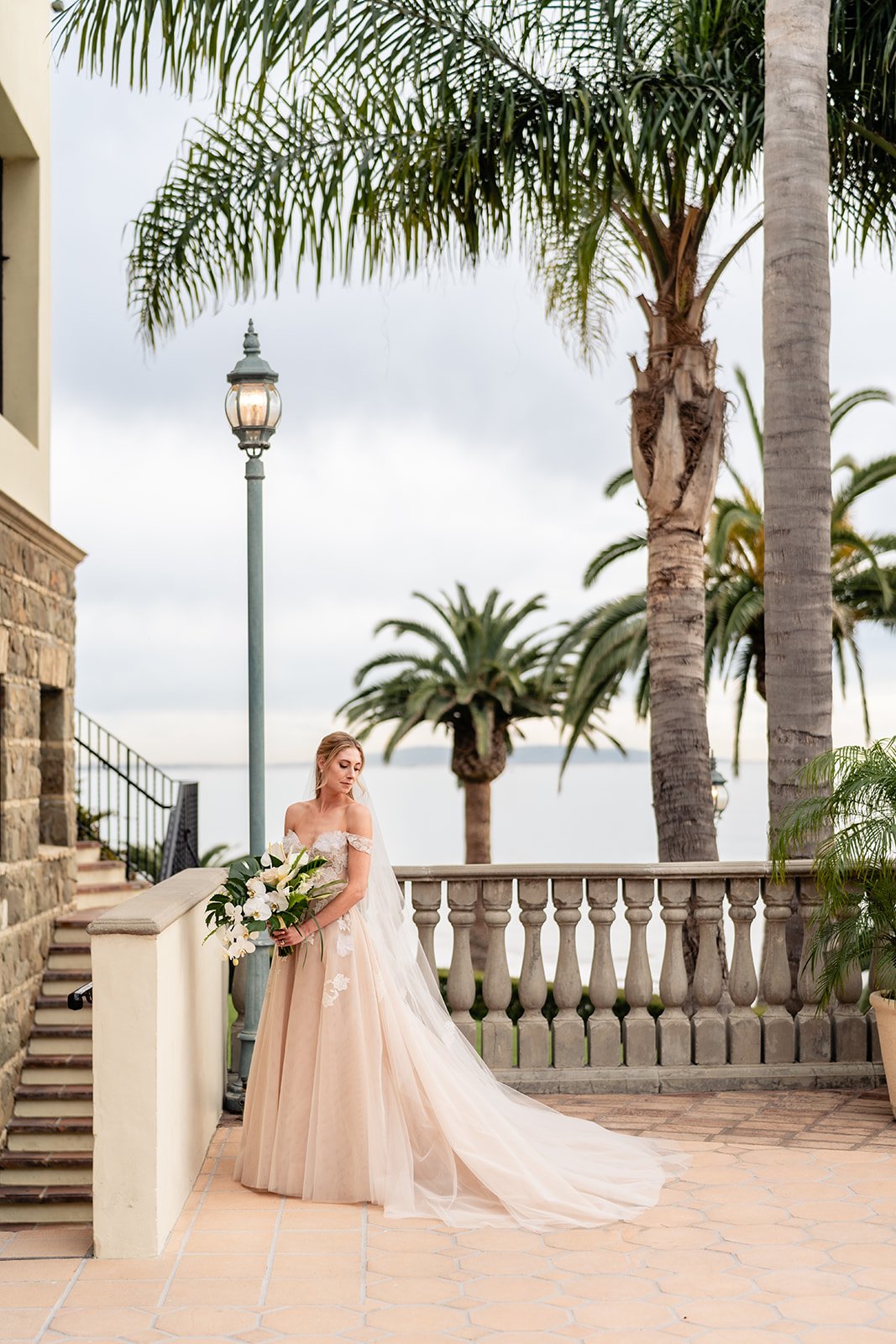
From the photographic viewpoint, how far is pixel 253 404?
8156 mm

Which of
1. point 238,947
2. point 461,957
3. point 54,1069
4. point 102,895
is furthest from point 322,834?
point 102,895

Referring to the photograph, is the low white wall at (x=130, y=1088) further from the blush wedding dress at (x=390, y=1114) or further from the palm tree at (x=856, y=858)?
the palm tree at (x=856, y=858)

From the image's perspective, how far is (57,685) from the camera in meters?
12.0

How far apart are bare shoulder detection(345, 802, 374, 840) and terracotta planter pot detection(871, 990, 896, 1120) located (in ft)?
9.17

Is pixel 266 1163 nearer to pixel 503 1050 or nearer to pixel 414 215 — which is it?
pixel 503 1050

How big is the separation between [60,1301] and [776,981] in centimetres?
425

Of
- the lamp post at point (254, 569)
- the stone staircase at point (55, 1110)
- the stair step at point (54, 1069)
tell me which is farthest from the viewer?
the stair step at point (54, 1069)

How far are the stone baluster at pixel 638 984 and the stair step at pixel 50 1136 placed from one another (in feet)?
17.2

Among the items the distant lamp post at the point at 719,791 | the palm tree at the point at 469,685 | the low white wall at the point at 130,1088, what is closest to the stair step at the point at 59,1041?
the low white wall at the point at 130,1088

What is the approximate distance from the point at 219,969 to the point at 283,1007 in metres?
1.53

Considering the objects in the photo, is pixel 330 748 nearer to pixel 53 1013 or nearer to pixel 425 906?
pixel 425 906

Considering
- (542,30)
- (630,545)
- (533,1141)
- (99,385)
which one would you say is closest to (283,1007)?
(533,1141)

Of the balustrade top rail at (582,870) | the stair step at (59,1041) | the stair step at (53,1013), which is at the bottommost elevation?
the stair step at (59,1041)

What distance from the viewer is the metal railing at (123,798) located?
17.7 meters
